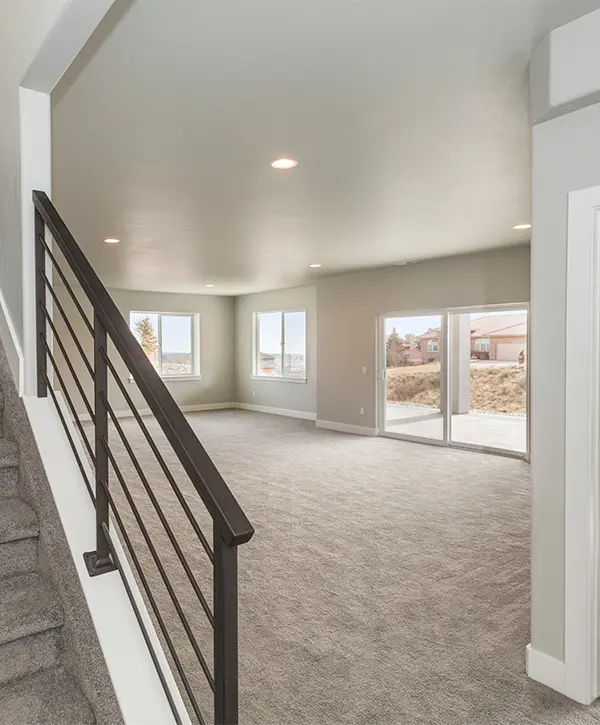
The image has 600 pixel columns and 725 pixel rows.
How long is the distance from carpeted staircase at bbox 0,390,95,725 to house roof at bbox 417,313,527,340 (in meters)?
6.33

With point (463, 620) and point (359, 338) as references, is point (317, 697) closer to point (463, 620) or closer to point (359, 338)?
point (463, 620)

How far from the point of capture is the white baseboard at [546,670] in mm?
2211

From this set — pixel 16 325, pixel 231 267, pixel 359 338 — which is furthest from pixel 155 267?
pixel 16 325

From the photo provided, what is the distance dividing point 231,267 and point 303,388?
3403mm

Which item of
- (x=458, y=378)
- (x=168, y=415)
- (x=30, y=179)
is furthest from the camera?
(x=458, y=378)

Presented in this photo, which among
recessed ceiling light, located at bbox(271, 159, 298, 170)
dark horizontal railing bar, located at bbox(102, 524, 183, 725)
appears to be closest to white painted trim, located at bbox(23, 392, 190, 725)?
dark horizontal railing bar, located at bbox(102, 524, 183, 725)

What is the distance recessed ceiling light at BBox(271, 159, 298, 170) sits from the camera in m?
3.46

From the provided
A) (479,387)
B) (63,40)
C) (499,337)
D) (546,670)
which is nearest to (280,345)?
(479,387)

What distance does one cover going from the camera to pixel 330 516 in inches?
178

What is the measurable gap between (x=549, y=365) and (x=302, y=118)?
1.72 meters

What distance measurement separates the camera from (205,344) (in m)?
11.8

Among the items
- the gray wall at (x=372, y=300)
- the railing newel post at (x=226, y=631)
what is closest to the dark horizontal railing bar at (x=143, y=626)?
the railing newel post at (x=226, y=631)

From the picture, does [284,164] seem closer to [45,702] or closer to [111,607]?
[111,607]

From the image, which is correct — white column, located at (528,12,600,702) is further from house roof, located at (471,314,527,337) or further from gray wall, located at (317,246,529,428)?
house roof, located at (471,314,527,337)
